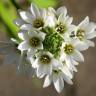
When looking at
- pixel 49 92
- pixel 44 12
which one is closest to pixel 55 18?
pixel 44 12

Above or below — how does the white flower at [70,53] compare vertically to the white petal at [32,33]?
below

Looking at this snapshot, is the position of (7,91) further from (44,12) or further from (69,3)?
(44,12)

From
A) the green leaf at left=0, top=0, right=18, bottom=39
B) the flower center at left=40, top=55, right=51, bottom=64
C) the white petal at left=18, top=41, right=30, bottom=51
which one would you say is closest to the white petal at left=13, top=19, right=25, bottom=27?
the white petal at left=18, top=41, right=30, bottom=51

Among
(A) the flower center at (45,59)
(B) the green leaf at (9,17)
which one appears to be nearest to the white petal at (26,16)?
(A) the flower center at (45,59)

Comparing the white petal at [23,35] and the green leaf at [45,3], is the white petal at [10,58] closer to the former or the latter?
the white petal at [23,35]

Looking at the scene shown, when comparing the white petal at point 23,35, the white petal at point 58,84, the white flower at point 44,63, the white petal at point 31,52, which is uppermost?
the white petal at point 23,35

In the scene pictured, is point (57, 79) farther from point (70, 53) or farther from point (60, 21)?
point (60, 21)
